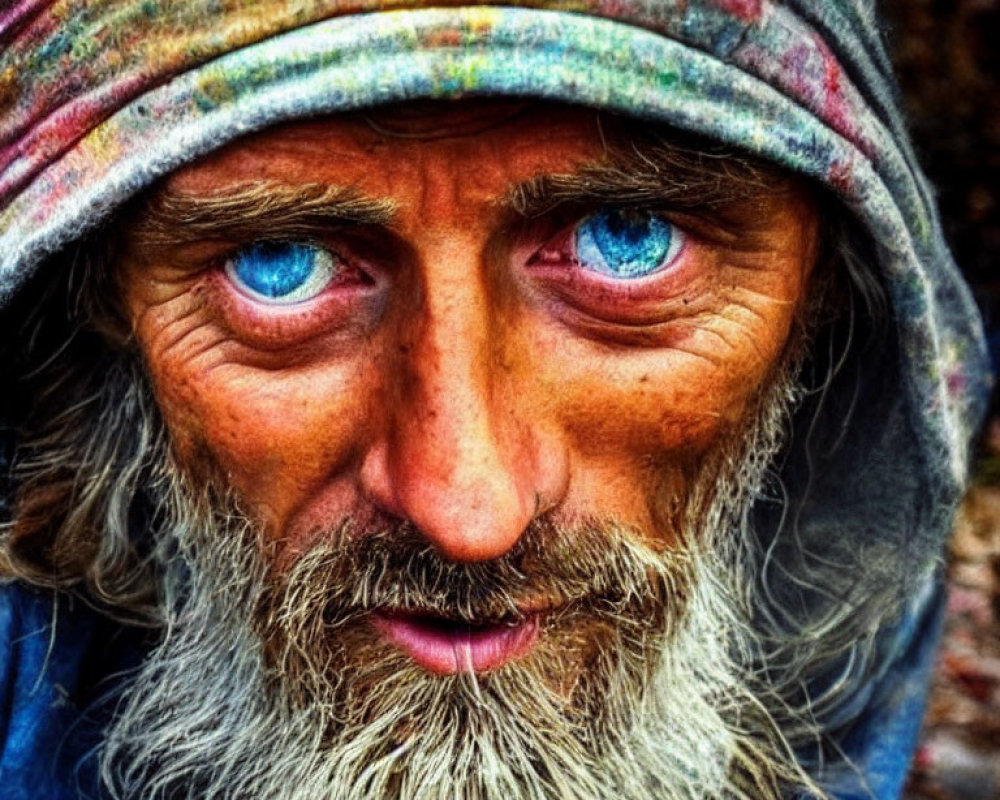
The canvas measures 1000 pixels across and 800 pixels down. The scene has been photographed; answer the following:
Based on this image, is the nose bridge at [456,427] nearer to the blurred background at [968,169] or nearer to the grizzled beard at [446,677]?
the grizzled beard at [446,677]

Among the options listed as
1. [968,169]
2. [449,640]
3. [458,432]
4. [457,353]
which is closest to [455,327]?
[457,353]

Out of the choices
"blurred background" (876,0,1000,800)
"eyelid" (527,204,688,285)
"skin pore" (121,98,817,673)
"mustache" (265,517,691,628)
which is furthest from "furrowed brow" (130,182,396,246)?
"blurred background" (876,0,1000,800)

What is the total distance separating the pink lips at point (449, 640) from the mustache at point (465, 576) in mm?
32

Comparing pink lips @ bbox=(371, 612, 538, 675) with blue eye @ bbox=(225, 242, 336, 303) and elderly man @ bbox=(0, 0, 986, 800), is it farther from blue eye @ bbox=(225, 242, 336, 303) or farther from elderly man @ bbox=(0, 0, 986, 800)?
blue eye @ bbox=(225, 242, 336, 303)

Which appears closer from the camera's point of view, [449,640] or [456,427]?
[456,427]

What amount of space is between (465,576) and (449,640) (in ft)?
0.48

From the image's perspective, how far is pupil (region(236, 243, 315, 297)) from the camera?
6.06ft

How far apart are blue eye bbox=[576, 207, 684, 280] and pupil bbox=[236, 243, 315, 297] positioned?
39cm

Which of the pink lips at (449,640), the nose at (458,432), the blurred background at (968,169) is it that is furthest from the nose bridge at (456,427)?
the blurred background at (968,169)

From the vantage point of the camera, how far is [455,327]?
1.74m

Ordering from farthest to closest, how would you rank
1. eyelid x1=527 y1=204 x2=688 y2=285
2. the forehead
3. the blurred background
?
the blurred background, eyelid x1=527 y1=204 x2=688 y2=285, the forehead

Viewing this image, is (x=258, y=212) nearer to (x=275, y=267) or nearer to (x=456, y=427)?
(x=275, y=267)

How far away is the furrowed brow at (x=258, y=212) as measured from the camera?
172 cm

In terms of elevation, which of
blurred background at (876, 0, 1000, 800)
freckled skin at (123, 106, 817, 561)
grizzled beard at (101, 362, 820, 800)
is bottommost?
grizzled beard at (101, 362, 820, 800)
